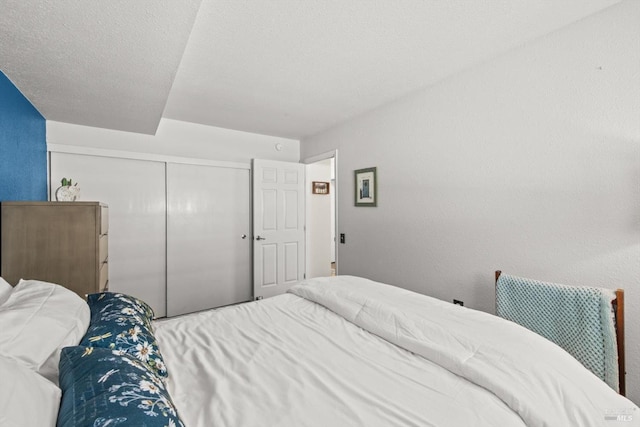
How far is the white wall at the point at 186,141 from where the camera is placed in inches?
126

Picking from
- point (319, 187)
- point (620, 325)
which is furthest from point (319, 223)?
point (620, 325)

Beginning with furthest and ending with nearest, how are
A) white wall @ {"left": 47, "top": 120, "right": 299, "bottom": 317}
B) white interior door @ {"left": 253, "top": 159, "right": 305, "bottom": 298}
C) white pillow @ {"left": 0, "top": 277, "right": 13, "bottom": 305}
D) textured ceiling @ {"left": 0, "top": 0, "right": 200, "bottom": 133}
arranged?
white interior door @ {"left": 253, "top": 159, "right": 305, "bottom": 298}, white wall @ {"left": 47, "top": 120, "right": 299, "bottom": 317}, textured ceiling @ {"left": 0, "top": 0, "right": 200, "bottom": 133}, white pillow @ {"left": 0, "top": 277, "right": 13, "bottom": 305}

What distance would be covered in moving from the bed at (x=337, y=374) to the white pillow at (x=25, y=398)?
0.05ft

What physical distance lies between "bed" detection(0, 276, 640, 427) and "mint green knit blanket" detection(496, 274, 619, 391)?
613 mm

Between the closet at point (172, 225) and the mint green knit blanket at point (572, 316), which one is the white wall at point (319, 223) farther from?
the mint green knit blanket at point (572, 316)

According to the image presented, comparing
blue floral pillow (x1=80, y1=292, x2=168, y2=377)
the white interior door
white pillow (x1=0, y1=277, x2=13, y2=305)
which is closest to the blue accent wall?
white pillow (x1=0, y1=277, x2=13, y2=305)

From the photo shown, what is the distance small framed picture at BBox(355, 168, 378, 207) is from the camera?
3.28 m

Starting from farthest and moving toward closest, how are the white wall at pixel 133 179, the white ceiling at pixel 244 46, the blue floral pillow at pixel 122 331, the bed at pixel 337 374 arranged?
the white wall at pixel 133 179, the white ceiling at pixel 244 46, the blue floral pillow at pixel 122 331, the bed at pixel 337 374

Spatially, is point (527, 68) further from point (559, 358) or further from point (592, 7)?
point (559, 358)

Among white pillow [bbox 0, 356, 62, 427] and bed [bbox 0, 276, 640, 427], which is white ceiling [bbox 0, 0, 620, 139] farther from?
white pillow [bbox 0, 356, 62, 427]

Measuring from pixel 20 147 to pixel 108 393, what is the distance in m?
2.58

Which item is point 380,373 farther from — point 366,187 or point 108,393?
point 366,187

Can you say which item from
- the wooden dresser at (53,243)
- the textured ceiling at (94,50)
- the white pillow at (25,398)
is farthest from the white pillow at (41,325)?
the textured ceiling at (94,50)

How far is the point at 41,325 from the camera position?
103 centimetres
